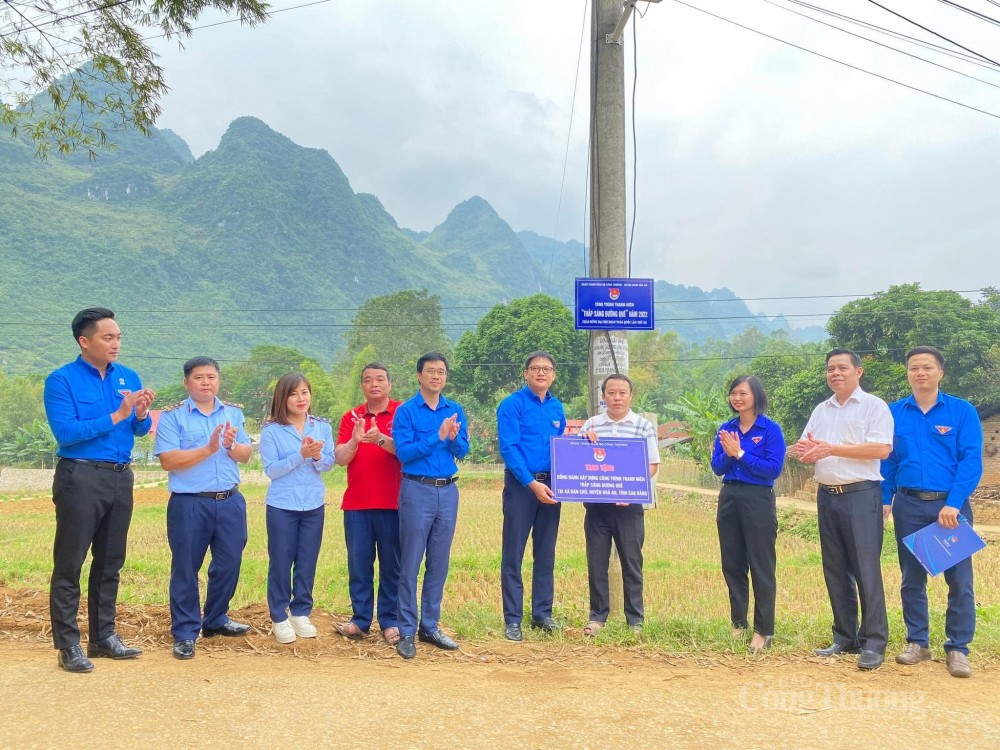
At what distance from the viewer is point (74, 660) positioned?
443 centimetres

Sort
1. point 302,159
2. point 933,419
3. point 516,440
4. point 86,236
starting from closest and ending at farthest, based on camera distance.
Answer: point 933,419 → point 516,440 → point 86,236 → point 302,159

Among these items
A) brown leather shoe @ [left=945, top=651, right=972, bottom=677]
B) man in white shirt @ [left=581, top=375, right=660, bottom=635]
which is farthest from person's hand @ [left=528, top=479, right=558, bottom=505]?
brown leather shoe @ [left=945, top=651, right=972, bottom=677]

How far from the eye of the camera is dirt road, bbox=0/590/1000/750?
360cm

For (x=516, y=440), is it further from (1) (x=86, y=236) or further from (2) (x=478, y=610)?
(1) (x=86, y=236)

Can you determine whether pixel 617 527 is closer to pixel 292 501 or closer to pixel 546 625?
pixel 546 625

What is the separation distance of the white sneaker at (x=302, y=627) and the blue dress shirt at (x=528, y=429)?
1693 millimetres

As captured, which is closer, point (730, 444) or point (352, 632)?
point (730, 444)

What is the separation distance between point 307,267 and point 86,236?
113ft

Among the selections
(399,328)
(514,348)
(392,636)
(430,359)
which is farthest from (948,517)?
(399,328)

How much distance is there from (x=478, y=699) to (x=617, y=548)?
178cm

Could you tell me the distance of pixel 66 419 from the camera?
4.52 m

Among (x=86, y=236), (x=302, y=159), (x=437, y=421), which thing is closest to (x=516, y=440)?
(x=437, y=421)

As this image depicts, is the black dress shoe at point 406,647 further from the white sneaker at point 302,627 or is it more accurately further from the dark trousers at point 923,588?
the dark trousers at point 923,588

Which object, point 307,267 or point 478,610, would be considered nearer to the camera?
point 478,610
